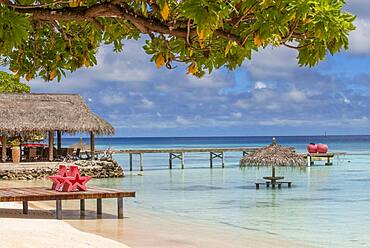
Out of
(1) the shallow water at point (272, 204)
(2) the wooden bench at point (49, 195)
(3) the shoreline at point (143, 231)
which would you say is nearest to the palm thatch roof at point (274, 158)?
(1) the shallow water at point (272, 204)

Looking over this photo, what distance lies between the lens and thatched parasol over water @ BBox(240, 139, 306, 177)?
21.7 meters

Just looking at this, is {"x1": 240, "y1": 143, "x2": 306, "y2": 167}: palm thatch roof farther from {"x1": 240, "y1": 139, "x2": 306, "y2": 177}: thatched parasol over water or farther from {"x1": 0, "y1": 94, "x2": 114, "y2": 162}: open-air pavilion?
{"x1": 0, "y1": 94, "x2": 114, "y2": 162}: open-air pavilion

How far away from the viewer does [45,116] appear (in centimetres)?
2683

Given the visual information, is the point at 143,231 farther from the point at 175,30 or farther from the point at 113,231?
the point at 175,30

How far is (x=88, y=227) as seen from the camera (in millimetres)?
11375

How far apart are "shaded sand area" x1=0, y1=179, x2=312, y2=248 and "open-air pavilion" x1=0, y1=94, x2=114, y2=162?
11.0 metres

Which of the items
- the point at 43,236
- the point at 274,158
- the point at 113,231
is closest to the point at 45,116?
the point at 274,158

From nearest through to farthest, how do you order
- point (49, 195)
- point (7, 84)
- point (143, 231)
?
1. point (49, 195)
2. point (143, 231)
3. point (7, 84)

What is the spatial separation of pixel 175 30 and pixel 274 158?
18418 mm

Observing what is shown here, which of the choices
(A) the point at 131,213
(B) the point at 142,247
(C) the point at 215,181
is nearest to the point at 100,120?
(C) the point at 215,181

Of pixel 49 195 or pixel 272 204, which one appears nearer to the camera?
pixel 49 195

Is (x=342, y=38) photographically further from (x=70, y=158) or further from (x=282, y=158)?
(x=70, y=158)

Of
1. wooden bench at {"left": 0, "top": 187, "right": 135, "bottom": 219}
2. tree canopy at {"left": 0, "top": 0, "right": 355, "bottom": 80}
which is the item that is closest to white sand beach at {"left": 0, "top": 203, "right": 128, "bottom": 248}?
wooden bench at {"left": 0, "top": 187, "right": 135, "bottom": 219}

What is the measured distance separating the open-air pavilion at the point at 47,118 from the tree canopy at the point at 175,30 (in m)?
21.5
